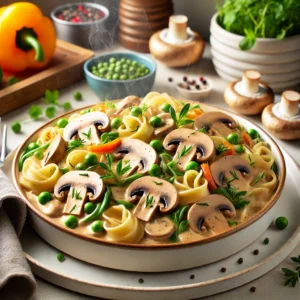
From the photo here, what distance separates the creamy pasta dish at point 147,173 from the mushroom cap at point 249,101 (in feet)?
2.04

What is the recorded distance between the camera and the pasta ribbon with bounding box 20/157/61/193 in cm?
299

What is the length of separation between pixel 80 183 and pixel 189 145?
54 centimetres

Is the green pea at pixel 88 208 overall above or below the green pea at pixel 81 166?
below

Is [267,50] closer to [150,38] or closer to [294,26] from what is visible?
[294,26]

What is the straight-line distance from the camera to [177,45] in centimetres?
454

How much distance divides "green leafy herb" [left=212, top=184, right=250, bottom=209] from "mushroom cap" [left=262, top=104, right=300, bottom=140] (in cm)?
98

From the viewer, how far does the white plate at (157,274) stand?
2.64 metres

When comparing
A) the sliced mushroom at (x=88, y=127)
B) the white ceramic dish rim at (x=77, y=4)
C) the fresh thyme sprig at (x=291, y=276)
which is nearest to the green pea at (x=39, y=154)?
the sliced mushroom at (x=88, y=127)

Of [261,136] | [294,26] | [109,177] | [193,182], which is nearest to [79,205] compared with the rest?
[109,177]

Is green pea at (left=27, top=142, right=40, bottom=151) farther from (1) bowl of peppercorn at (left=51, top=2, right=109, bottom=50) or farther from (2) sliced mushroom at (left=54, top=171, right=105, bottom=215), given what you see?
(1) bowl of peppercorn at (left=51, top=2, right=109, bottom=50)

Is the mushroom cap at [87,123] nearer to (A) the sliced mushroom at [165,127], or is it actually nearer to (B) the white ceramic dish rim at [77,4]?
(A) the sliced mushroom at [165,127]

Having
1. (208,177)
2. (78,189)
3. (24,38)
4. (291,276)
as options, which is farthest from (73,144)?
(24,38)

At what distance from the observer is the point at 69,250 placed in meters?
2.80

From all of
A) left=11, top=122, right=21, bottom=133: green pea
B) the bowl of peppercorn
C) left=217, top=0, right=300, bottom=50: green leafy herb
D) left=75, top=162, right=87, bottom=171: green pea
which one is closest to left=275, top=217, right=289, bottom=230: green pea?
left=75, top=162, right=87, bottom=171: green pea
